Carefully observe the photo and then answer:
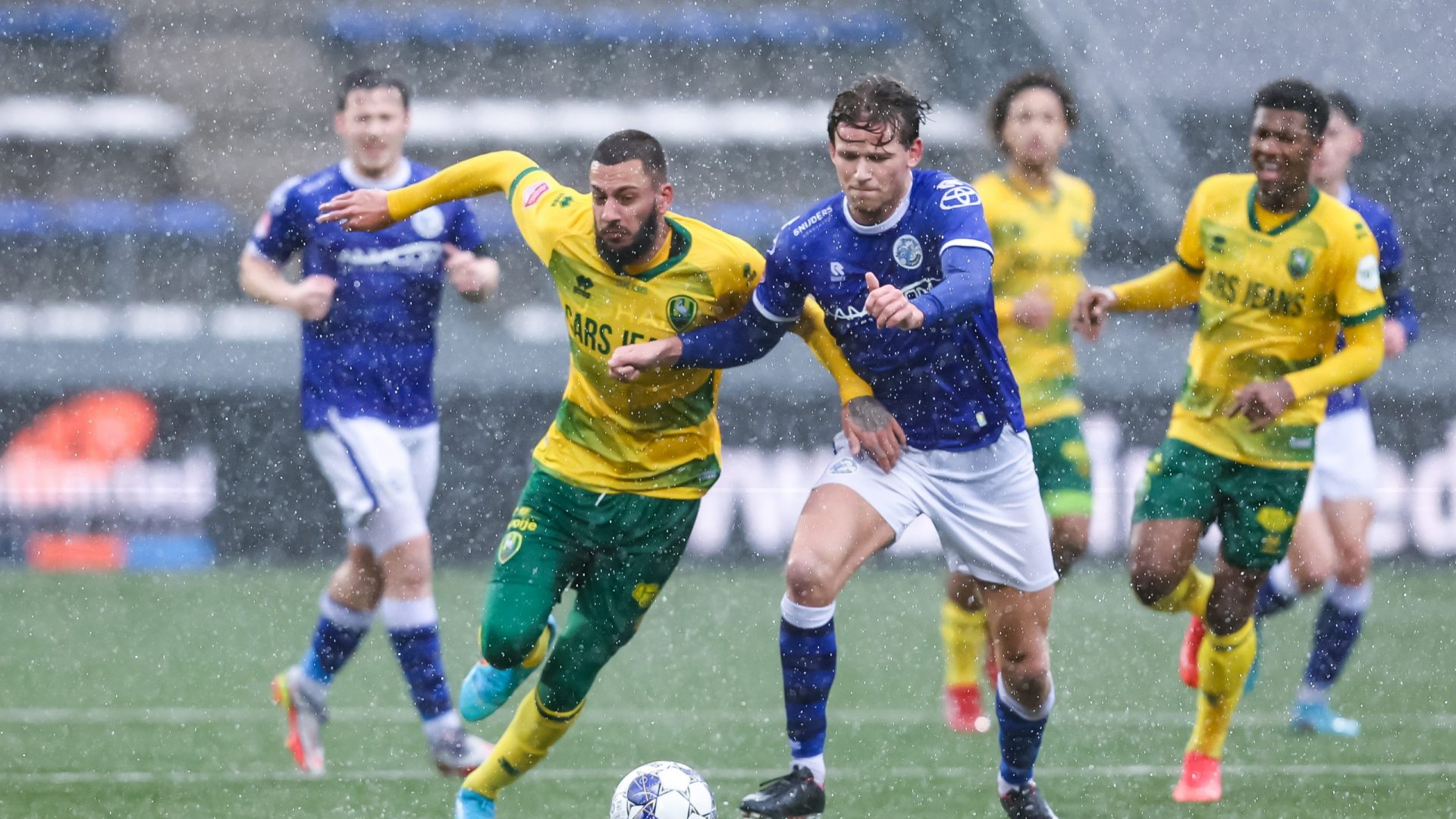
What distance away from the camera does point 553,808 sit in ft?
20.2

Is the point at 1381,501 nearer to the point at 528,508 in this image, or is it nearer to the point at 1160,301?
the point at 1160,301

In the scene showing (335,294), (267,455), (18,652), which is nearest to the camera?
(335,294)

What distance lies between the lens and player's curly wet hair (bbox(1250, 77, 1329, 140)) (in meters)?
6.03

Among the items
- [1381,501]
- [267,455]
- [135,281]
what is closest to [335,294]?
[267,455]

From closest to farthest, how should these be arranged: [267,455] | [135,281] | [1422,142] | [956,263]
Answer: [956,263] < [267,455] < [135,281] < [1422,142]

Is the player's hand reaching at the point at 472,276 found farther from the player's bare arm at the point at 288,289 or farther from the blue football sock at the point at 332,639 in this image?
the blue football sock at the point at 332,639

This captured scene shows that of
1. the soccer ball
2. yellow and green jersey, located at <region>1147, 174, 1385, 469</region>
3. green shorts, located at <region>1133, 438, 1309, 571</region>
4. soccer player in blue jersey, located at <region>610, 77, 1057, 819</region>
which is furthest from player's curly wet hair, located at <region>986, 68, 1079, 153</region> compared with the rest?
the soccer ball

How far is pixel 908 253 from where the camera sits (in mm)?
5336

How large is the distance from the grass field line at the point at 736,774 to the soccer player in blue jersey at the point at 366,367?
0.84 ft

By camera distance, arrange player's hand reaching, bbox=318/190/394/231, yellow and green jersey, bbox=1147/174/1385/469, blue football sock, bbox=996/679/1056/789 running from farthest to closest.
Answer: yellow and green jersey, bbox=1147/174/1385/469 < player's hand reaching, bbox=318/190/394/231 < blue football sock, bbox=996/679/1056/789

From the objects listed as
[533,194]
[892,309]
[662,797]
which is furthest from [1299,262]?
[662,797]

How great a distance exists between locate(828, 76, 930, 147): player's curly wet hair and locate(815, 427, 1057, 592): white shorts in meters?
0.89

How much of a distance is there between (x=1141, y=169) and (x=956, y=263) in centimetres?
1254

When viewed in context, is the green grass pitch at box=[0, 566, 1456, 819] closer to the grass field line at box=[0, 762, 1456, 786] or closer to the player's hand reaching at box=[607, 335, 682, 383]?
the grass field line at box=[0, 762, 1456, 786]
